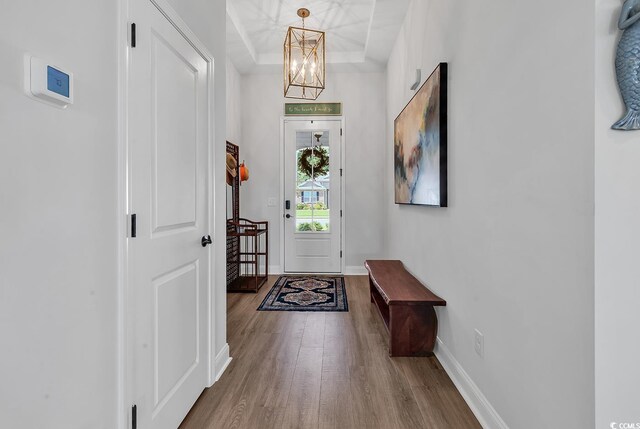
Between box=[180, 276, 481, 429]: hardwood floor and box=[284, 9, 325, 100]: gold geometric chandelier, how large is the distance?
2.32m

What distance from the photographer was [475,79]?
1.85m

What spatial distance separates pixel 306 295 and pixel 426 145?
87.6 inches

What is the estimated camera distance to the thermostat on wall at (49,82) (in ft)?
2.93

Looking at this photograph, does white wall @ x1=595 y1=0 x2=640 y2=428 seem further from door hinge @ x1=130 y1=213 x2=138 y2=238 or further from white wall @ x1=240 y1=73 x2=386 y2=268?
white wall @ x1=240 y1=73 x2=386 y2=268

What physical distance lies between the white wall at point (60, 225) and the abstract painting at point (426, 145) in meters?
1.85

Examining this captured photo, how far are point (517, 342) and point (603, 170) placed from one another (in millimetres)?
778

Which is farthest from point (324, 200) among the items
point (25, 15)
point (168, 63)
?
point (25, 15)

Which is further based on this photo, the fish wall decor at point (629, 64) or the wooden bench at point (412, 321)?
the wooden bench at point (412, 321)

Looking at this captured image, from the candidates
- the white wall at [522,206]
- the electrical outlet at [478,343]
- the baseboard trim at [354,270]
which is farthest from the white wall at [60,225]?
the baseboard trim at [354,270]

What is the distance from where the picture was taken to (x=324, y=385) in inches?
81.4

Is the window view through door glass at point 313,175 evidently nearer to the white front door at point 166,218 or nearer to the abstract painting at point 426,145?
the abstract painting at point 426,145

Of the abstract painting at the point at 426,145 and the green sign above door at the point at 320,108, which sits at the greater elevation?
the green sign above door at the point at 320,108

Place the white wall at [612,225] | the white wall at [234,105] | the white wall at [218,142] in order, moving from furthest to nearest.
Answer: the white wall at [234,105]
the white wall at [218,142]
the white wall at [612,225]

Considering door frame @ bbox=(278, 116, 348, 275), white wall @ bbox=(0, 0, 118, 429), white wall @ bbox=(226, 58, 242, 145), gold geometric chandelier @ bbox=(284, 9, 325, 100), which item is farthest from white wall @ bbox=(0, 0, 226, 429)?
door frame @ bbox=(278, 116, 348, 275)
